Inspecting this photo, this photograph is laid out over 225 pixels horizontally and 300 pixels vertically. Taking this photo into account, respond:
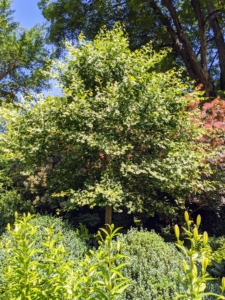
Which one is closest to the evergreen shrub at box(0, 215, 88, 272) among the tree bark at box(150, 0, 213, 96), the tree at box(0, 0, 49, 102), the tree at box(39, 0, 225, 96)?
the tree at box(39, 0, 225, 96)

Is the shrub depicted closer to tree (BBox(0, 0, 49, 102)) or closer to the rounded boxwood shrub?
the rounded boxwood shrub

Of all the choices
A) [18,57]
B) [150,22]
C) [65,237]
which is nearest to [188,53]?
[150,22]

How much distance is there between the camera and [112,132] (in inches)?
187

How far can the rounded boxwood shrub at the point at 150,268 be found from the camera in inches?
116

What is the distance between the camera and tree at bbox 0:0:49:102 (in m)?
13.5

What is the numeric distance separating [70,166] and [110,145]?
1328mm

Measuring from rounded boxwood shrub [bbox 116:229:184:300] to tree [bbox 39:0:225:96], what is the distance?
7.23 m

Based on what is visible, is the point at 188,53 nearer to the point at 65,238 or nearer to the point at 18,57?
the point at 18,57

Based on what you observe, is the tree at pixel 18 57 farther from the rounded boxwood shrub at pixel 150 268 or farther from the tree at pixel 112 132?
the rounded boxwood shrub at pixel 150 268

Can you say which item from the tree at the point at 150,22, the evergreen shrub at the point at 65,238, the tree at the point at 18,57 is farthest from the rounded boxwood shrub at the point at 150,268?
the tree at the point at 18,57

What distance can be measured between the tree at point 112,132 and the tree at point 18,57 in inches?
360

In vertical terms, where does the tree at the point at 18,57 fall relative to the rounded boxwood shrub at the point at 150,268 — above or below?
above

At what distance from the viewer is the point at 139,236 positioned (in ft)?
12.6

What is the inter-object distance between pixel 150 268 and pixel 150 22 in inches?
383
